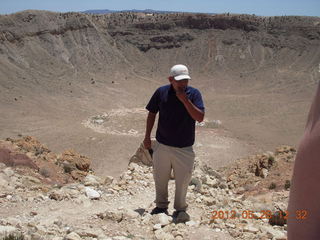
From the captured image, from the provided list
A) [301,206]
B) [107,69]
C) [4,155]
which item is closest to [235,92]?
[107,69]

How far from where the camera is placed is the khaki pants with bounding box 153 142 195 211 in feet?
13.6

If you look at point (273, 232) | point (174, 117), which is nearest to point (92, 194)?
point (174, 117)

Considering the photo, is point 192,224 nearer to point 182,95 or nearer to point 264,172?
point 182,95

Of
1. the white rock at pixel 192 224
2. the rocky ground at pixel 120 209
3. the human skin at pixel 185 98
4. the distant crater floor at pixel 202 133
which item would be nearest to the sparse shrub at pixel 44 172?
the rocky ground at pixel 120 209

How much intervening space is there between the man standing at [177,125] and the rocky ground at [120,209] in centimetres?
49

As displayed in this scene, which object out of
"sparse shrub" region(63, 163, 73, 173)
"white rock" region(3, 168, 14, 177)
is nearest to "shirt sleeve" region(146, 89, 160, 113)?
"white rock" region(3, 168, 14, 177)

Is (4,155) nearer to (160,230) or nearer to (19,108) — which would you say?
(160,230)

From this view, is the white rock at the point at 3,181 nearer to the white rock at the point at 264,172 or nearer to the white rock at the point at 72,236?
the white rock at the point at 72,236

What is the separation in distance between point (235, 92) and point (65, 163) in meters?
25.1

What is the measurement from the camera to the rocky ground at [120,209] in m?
3.81

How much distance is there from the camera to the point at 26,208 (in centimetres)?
470

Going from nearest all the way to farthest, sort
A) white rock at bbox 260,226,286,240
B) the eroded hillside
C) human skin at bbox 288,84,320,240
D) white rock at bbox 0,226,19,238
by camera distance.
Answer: human skin at bbox 288,84,320,240
white rock at bbox 0,226,19,238
white rock at bbox 260,226,286,240
the eroded hillside

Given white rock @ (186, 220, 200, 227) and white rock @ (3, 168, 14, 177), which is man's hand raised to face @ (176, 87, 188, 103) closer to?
white rock @ (186, 220, 200, 227)

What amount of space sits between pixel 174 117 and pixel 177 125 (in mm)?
98
